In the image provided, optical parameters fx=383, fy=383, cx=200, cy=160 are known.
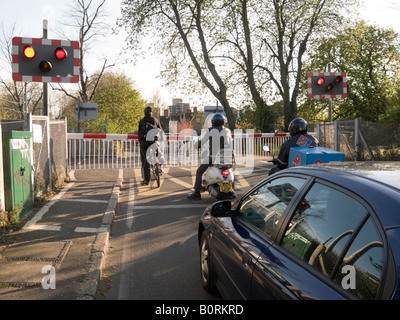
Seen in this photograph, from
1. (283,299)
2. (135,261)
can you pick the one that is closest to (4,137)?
(135,261)

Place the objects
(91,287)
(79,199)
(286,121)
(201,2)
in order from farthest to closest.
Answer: (286,121)
(201,2)
(79,199)
(91,287)

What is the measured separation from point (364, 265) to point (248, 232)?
1.28m

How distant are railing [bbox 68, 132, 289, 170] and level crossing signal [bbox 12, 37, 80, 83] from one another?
500 centimetres

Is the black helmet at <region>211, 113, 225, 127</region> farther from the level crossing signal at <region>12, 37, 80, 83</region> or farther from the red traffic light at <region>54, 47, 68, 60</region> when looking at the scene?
the red traffic light at <region>54, 47, 68, 60</region>

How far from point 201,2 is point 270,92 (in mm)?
7896

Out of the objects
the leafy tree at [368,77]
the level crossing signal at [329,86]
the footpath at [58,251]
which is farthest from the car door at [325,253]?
the leafy tree at [368,77]

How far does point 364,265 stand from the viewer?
1.71 metres

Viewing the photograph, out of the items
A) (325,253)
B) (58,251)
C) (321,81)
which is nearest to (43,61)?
(58,251)

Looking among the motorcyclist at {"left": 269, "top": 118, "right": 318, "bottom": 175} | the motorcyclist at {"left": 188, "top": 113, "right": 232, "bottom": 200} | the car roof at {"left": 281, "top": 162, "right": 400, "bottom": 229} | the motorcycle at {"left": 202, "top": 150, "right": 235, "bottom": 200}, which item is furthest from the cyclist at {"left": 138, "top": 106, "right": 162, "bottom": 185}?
the car roof at {"left": 281, "top": 162, "right": 400, "bottom": 229}

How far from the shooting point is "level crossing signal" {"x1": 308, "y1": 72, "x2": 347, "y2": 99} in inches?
463

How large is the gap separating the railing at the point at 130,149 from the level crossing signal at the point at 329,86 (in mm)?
4501

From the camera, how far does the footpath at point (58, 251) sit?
3.72 m
